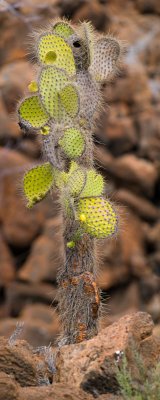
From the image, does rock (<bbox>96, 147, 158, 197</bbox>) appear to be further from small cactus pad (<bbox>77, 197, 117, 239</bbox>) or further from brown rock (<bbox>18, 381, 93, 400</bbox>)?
brown rock (<bbox>18, 381, 93, 400</bbox>)

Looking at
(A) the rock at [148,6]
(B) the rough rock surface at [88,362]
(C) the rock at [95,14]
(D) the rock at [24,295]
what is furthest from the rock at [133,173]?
(B) the rough rock surface at [88,362]

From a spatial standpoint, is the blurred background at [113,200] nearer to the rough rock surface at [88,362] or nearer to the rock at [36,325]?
the rock at [36,325]

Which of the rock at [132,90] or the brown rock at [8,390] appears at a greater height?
the rock at [132,90]

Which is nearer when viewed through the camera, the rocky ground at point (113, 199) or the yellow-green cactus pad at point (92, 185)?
the yellow-green cactus pad at point (92, 185)

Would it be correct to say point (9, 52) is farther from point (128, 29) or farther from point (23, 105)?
point (23, 105)

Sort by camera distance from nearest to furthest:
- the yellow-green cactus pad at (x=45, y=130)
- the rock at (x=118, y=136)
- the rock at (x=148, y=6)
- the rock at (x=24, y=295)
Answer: the yellow-green cactus pad at (x=45, y=130) < the rock at (x=24, y=295) < the rock at (x=118, y=136) < the rock at (x=148, y=6)

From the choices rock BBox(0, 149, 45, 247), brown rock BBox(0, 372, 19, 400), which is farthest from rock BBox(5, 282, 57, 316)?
brown rock BBox(0, 372, 19, 400)

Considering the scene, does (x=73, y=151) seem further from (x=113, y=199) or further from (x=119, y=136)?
(x=119, y=136)
